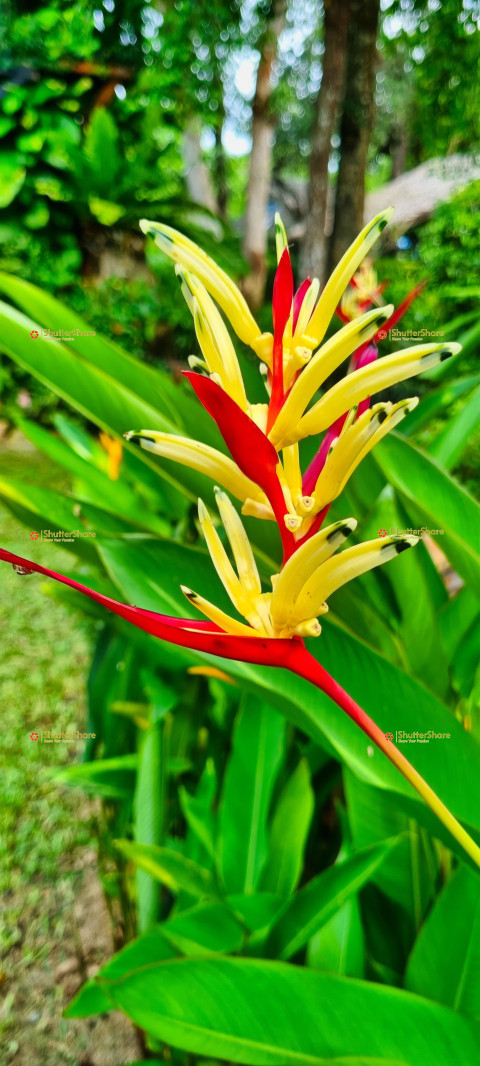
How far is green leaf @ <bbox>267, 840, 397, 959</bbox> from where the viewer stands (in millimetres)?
443

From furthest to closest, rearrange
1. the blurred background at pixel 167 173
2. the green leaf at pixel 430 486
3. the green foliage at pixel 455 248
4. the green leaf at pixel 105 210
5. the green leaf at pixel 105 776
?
1. the green leaf at pixel 105 210
2. the green foliage at pixel 455 248
3. the blurred background at pixel 167 173
4. the green leaf at pixel 105 776
5. the green leaf at pixel 430 486

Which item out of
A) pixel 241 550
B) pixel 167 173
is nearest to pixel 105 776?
pixel 241 550

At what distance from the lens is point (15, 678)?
5.11 ft

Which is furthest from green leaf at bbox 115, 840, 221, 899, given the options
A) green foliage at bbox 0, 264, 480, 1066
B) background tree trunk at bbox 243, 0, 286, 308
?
background tree trunk at bbox 243, 0, 286, 308

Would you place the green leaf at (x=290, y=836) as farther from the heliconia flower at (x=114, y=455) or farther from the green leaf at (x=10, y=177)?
the green leaf at (x=10, y=177)

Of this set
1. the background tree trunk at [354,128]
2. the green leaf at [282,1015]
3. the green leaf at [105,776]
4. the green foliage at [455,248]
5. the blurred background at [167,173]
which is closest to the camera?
the green leaf at [282,1015]

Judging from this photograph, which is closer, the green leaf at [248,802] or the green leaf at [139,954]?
the green leaf at [139,954]

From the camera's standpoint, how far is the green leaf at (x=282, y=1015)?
0.32m

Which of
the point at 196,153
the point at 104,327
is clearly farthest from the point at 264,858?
the point at 196,153

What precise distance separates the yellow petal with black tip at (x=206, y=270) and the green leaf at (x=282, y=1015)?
31 centimetres

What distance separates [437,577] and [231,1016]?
367mm

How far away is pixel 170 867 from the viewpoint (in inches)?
19.8

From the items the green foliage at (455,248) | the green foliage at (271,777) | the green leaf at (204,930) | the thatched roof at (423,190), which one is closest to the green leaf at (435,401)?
the green foliage at (271,777)

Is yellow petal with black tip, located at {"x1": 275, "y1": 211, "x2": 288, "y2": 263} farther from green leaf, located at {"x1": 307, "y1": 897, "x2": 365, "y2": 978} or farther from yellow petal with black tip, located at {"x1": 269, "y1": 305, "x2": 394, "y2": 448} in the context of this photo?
green leaf, located at {"x1": 307, "y1": 897, "x2": 365, "y2": 978}
